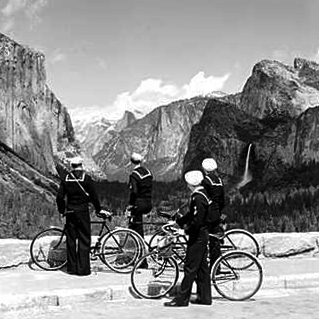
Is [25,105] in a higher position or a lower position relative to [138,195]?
higher

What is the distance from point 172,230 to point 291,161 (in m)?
98.2

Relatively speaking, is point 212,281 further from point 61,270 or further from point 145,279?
point 61,270

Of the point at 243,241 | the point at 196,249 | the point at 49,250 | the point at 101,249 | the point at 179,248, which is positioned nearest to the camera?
the point at 196,249

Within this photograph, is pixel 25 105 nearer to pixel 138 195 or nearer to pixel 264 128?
pixel 264 128

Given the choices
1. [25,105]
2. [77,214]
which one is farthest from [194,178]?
[25,105]

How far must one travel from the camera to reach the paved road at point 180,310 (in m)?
7.99

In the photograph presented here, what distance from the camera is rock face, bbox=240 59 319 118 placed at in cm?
13788

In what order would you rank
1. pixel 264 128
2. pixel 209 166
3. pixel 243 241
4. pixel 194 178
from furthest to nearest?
pixel 264 128 < pixel 243 241 < pixel 209 166 < pixel 194 178

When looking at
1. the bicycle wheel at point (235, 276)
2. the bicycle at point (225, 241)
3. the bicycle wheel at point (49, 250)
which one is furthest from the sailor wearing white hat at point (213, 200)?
the bicycle wheel at point (49, 250)

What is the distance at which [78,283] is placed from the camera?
31.4 ft

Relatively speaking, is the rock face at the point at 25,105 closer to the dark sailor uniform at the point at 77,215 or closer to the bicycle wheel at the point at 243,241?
the bicycle wheel at the point at 243,241

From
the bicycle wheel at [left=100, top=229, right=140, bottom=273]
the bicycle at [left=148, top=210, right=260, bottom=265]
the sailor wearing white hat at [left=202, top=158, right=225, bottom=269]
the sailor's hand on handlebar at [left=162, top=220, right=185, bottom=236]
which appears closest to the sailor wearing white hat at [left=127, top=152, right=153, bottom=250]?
the bicycle wheel at [left=100, top=229, right=140, bottom=273]

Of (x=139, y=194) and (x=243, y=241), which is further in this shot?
(x=243, y=241)

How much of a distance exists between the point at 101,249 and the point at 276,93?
448ft
